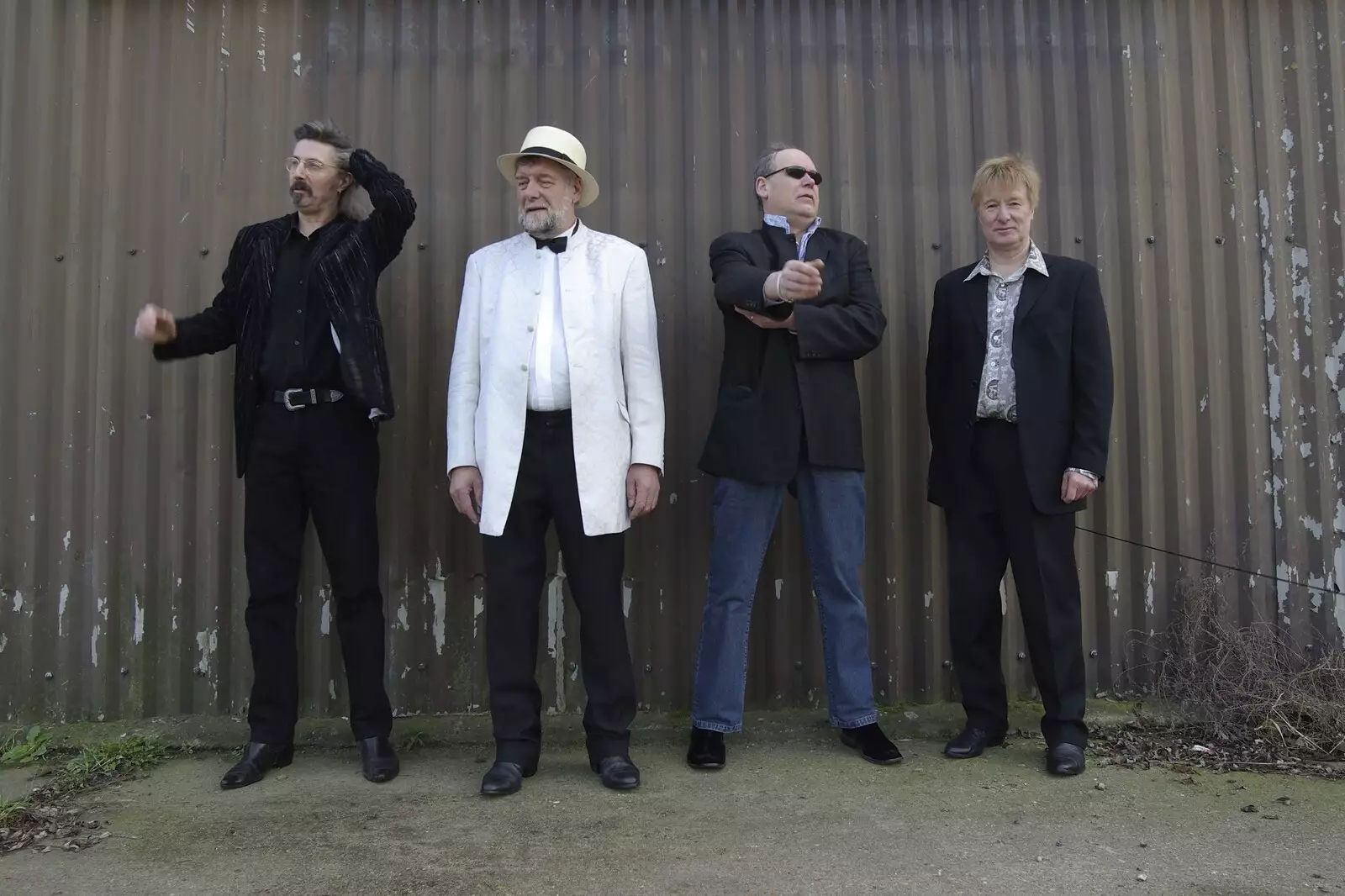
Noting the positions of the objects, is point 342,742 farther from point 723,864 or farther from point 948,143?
point 948,143

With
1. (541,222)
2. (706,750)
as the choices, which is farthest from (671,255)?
(706,750)

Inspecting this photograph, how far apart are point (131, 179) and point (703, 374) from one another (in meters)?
2.37

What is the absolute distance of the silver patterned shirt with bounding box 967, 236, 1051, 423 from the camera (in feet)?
10.2

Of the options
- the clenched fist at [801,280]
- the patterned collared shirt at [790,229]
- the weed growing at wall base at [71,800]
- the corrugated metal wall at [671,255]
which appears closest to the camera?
the weed growing at wall base at [71,800]

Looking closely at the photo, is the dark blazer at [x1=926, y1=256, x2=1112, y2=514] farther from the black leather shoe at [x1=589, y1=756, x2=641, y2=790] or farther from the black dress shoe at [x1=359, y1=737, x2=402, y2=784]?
the black dress shoe at [x1=359, y1=737, x2=402, y2=784]

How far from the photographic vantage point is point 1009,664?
3.67 m

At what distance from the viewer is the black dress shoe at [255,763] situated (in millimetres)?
2947

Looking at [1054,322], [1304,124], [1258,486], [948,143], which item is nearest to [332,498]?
[1054,322]

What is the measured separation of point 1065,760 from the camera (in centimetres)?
295

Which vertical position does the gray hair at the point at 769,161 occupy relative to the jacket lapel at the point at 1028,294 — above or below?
above

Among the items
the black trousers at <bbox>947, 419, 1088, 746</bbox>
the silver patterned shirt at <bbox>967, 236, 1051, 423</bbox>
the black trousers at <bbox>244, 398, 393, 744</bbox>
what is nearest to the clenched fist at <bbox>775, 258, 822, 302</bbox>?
the silver patterned shirt at <bbox>967, 236, 1051, 423</bbox>

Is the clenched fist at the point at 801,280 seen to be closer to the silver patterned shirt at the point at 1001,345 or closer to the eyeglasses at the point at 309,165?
the silver patterned shirt at the point at 1001,345

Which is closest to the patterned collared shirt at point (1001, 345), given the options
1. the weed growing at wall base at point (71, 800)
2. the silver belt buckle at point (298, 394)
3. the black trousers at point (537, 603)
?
→ the black trousers at point (537, 603)

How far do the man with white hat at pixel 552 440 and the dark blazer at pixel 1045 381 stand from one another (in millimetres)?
1035
